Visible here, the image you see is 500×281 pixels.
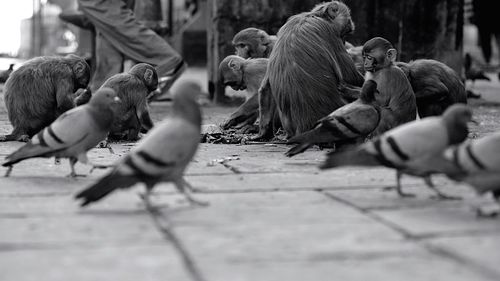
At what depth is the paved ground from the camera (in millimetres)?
3117

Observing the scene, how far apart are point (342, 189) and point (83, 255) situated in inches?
79.9

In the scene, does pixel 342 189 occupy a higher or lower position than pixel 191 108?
lower

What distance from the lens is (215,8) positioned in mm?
12008

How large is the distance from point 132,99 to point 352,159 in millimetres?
3540

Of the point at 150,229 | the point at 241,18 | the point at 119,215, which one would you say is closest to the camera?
the point at 150,229

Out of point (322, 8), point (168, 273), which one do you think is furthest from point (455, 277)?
point (322, 8)

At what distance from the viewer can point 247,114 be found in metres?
8.34

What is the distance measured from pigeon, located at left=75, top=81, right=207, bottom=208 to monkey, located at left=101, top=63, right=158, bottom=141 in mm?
3199

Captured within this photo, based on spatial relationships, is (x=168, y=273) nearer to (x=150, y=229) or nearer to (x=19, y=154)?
(x=150, y=229)

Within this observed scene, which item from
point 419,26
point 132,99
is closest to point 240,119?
point 132,99

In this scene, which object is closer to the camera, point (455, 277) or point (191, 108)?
point (455, 277)

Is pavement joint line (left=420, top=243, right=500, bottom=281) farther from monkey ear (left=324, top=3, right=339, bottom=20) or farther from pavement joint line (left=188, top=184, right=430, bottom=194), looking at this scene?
monkey ear (left=324, top=3, right=339, bottom=20)

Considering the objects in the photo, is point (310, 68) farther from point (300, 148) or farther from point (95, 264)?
point (95, 264)

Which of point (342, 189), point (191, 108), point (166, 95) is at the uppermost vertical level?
point (191, 108)
